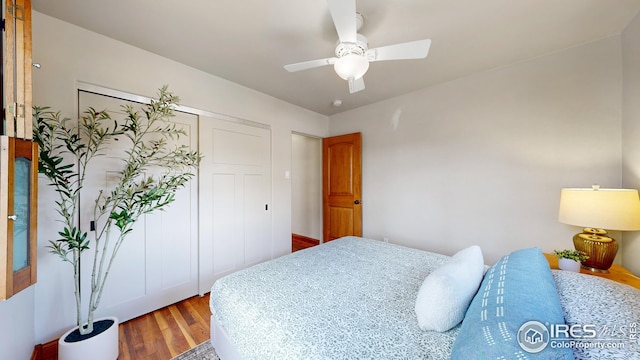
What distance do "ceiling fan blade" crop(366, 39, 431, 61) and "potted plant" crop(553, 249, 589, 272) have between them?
170 centimetres

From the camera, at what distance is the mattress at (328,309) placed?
33.0 inches

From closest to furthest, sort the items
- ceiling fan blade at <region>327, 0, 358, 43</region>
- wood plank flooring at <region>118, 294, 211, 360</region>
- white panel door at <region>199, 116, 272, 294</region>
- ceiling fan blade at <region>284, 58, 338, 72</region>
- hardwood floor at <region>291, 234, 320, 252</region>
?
ceiling fan blade at <region>327, 0, 358, 43</region> < ceiling fan blade at <region>284, 58, 338, 72</region> < wood plank flooring at <region>118, 294, 211, 360</region> < white panel door at <region>199, 116, 272, 294</region> < hardwood floor at <region>291, 234, 320, 252</region>

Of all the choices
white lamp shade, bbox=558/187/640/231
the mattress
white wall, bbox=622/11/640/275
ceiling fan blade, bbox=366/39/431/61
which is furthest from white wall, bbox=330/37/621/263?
ceiling fan blade, bbox=366/39/431/61

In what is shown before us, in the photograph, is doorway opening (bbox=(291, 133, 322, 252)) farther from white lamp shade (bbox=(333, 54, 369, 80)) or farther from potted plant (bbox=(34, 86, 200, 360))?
white lamp shade (bbox=(333, 54, 369, 80))

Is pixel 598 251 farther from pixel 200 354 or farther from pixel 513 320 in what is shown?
pixel 200 354

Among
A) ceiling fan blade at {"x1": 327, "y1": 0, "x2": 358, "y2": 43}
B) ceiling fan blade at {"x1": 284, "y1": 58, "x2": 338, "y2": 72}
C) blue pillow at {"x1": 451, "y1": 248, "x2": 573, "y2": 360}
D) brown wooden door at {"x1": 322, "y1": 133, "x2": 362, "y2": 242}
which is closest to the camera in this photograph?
blue pillow at {"x1": 451, "y1": 248, "x2": 573, "y2": 360}

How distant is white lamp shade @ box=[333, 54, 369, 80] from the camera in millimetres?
1359

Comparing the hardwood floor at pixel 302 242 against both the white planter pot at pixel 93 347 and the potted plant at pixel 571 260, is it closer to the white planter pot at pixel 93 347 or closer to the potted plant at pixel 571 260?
the white planter pot at pixel 93 347

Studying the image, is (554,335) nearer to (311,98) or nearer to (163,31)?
(163,31)

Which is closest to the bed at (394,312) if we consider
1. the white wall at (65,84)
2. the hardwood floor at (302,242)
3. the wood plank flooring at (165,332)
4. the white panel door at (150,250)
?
the wood plank flooring at (165,332)

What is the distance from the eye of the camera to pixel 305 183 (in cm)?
458

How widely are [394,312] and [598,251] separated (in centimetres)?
166

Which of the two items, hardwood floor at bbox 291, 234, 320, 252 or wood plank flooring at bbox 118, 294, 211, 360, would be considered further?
hardwood floor at bbox 291, 234, 320, 252

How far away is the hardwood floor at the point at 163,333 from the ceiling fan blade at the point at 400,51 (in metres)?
2.52
